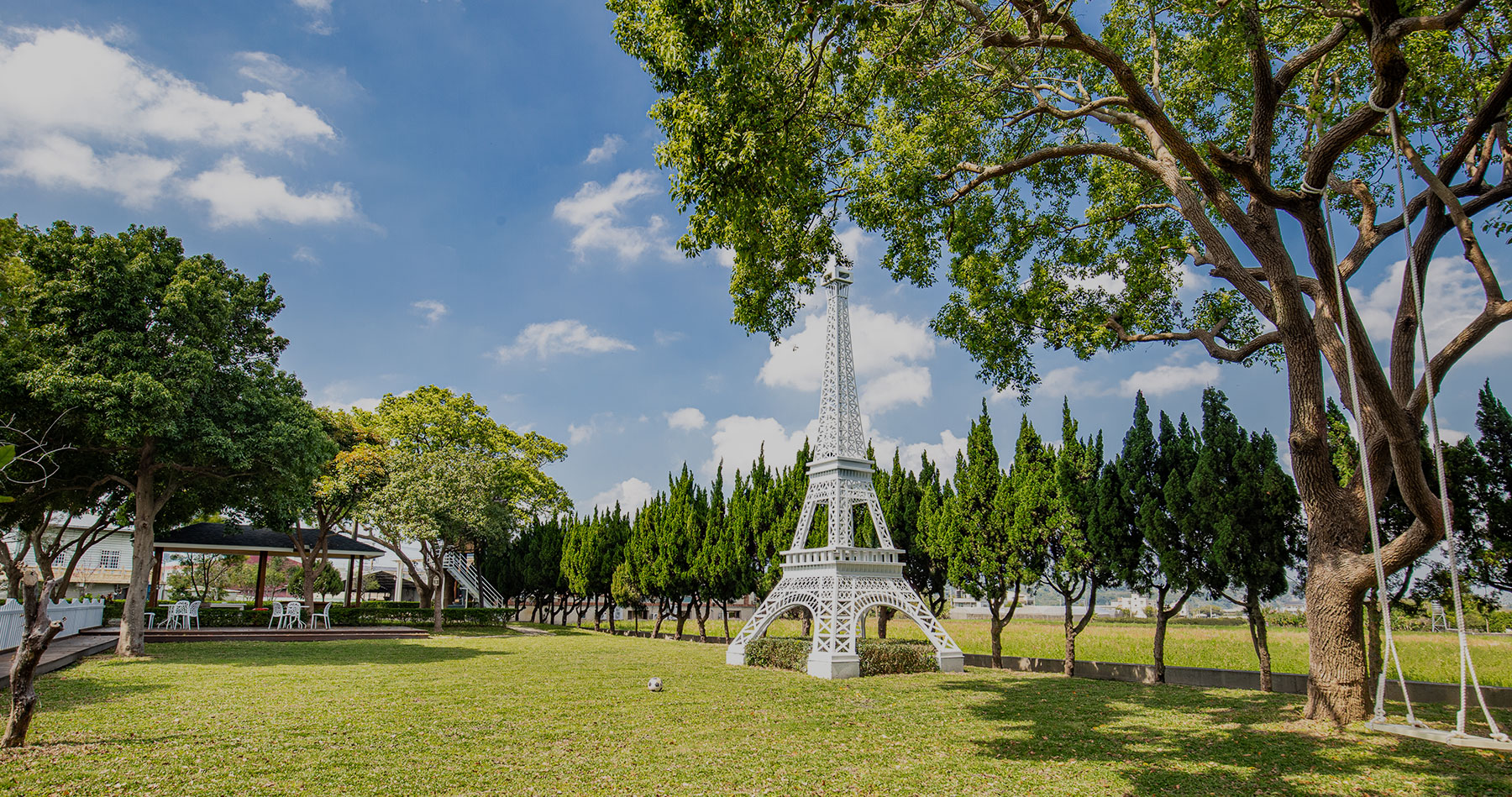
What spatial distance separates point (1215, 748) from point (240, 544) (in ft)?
103

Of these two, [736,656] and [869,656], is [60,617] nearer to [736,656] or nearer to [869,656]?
[736,656]

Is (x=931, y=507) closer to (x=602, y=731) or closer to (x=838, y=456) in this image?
(x=838, y=456)

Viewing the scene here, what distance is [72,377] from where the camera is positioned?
14.0 metres

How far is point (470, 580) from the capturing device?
133 ft

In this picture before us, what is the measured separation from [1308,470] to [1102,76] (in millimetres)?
6391

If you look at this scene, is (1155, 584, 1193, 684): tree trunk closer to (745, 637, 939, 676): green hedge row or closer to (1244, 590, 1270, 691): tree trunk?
(1244, 590, 1270, 691): tree trunk

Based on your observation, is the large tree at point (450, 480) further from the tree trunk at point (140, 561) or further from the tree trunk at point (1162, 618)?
the tree trunk at point (1162, 618)

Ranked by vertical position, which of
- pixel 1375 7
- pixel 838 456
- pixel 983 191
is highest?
pixel 983 191

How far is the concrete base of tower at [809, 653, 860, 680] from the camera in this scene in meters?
15.3

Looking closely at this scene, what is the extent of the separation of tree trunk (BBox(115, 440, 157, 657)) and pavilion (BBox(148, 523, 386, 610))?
9.04m

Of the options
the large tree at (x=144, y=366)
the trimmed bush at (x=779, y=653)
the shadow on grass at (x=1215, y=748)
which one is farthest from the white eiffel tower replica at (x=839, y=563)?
the large tree at (x=144, y=366)

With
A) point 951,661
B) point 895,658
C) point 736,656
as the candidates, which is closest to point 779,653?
point 736,656

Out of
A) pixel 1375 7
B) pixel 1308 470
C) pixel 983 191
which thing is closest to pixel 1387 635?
pixel 1308 470

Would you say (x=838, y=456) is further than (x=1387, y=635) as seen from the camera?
Yes
